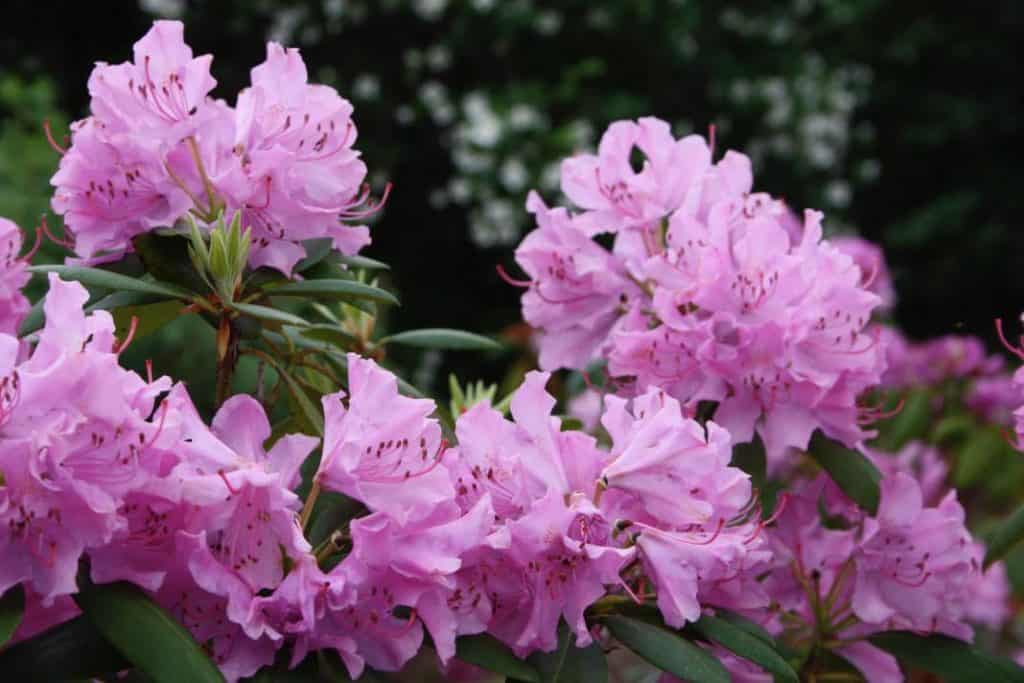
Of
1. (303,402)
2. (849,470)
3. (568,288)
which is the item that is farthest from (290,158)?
(849,470)

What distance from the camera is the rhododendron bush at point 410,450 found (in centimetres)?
73

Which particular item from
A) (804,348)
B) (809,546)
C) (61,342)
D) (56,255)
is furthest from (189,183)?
(56,255)

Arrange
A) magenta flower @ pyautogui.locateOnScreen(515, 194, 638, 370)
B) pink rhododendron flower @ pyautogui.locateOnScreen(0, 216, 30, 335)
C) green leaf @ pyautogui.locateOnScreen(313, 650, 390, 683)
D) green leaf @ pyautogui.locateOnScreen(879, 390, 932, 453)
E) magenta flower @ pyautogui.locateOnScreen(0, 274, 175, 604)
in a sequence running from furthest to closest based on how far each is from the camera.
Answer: green leaf @ pyautogui.locateOnScreen(879, 390, 932, 453)
magenta flower @ pyautogui.locateOnScreen(515, 194, 638, 370)
pink rhododendron flower @ pyautogui.locateOnScreen(0, 216, 30, 335)
green leaf @ pyautogui.locateOnScreen(313, 650, 390, 683)
magenta flower @ pyautogui.locateOnScreen(0, 274, 175, 604)

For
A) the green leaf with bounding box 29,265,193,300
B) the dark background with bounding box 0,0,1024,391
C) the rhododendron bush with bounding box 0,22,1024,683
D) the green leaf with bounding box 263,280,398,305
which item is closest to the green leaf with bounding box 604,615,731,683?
the rhododendron bush with bounding box 0,22,1024,683

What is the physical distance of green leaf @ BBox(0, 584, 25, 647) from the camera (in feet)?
2.28

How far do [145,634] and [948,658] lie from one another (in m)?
0.69

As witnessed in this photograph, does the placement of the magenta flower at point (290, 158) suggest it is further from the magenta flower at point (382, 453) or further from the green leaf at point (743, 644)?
the green leaf at point (743, 644)

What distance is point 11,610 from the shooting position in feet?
2.36

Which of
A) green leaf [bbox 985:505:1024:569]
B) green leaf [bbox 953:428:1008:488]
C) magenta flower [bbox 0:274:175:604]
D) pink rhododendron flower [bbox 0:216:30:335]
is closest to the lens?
magenta flower [bbox 0:274:175:604]

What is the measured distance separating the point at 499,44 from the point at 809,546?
5460 mm

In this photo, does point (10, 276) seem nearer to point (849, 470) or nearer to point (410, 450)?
point (410, 450)

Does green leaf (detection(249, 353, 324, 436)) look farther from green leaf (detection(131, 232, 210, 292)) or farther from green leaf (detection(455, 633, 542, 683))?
green leaf (detection(455, 633, 542, 683))

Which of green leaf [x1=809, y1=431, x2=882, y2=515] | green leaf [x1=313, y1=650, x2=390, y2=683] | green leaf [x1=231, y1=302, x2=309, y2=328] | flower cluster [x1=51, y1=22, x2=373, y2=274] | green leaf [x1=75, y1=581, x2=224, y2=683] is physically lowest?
green leaf [x1=809, y1=431, x2=882, y2=515]

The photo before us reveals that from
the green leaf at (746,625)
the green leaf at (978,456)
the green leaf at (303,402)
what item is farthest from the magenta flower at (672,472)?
the green leaf at (978,456)
